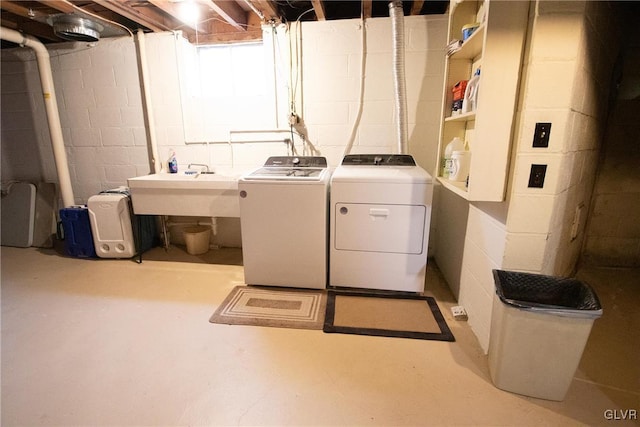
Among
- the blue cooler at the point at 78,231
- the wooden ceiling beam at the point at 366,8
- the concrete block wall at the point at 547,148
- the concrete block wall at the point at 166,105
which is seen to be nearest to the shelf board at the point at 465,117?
the concrete block wall at the point at 547,148

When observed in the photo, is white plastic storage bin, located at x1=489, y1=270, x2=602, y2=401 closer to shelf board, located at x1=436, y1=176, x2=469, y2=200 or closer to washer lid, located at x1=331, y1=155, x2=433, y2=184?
shelf board, located at x1=436, y1=176, x2=469, y2=200

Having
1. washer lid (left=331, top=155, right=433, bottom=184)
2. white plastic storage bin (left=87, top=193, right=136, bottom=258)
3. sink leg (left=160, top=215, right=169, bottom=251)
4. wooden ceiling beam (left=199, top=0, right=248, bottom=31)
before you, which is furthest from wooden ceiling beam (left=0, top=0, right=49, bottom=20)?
washer lid (left=331, top=155, right=433, bottom=184)

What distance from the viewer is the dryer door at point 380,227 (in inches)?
76.2

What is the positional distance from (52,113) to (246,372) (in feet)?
10.4

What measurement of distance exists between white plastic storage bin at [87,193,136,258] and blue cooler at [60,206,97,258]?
90 mm

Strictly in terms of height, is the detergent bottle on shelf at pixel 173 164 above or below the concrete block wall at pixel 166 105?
below

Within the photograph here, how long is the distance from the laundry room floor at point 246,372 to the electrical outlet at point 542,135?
42.6 inches

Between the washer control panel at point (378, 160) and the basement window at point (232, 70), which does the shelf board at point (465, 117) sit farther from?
the basement window at point (232, 70)

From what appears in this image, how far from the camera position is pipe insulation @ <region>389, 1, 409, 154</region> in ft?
7.19

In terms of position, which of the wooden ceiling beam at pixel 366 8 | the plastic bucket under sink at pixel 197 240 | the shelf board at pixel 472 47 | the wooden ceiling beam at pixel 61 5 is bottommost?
the plastic bucket under sink at pixel 197 240

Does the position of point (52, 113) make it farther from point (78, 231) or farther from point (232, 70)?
point (232, 70)

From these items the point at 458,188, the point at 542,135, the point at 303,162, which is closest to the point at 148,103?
the point at 303,162

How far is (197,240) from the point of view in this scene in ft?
9.49

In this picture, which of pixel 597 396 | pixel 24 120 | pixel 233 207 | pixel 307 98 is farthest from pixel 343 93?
pixel 24 120
